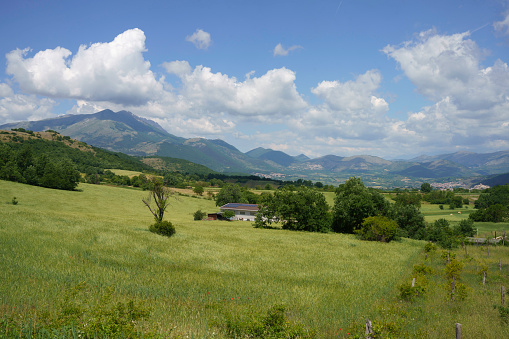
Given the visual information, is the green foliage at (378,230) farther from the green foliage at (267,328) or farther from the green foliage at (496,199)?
the green foliage at (496,199)

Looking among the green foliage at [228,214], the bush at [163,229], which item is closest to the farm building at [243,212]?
the green foliage at [228,214]

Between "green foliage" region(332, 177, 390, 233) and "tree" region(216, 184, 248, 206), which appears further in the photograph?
"tree" region(216, 184, 248, 206)

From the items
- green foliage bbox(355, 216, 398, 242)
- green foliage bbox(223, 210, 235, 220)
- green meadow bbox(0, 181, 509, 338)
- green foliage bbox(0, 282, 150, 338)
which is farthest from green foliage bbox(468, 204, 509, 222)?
green foliage bbox(0, 282, 150, 338)

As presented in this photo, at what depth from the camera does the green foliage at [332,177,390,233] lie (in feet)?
197

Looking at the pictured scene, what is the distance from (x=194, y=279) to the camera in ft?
55.8

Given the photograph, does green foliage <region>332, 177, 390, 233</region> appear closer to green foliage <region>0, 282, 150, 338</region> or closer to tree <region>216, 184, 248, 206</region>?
green foliage <region>0, 282, 150, 338</region>

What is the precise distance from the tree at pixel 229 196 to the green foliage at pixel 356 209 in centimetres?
5904

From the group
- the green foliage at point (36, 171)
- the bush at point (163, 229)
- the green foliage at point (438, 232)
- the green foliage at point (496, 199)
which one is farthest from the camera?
the green foliage at point (496, 199)

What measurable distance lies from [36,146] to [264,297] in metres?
221

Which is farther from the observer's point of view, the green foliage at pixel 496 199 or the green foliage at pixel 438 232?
the green foliage at pixel 496 199

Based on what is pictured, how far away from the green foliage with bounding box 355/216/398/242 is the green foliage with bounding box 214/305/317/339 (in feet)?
148

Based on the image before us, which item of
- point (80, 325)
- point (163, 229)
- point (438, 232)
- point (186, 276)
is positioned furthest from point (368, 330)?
point (438, 232)

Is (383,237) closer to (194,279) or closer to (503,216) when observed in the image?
(194,279)

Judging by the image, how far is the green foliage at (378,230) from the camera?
48688 millimetres
